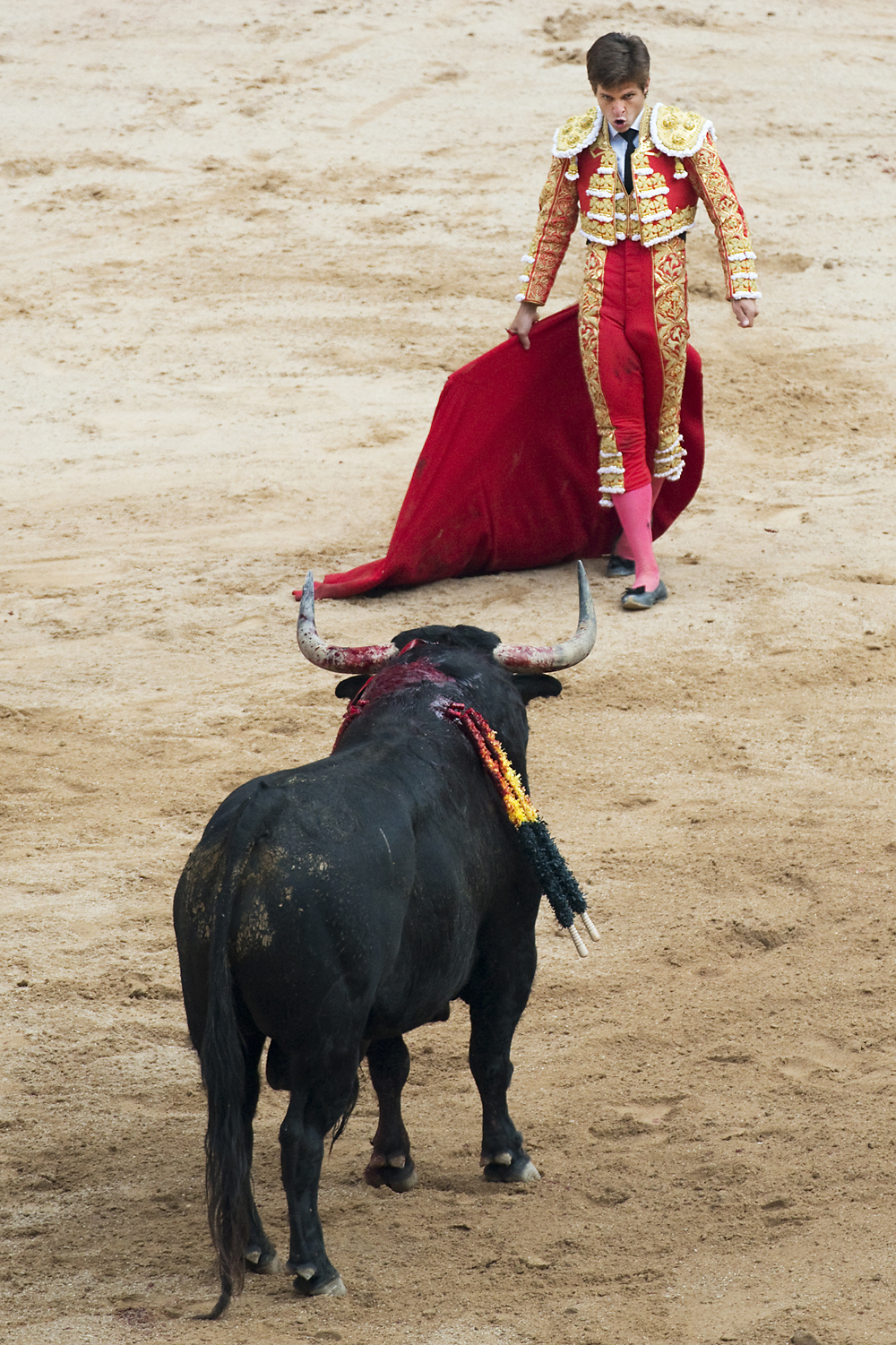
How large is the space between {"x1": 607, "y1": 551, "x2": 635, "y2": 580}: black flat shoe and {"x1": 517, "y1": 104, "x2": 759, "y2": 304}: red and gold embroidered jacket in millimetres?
1266

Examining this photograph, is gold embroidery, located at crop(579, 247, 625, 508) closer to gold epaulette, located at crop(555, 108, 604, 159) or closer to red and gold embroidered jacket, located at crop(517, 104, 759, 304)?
red and gold embroidered jacket, located at crop(517, 104, 759, 304)

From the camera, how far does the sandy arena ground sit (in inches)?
131

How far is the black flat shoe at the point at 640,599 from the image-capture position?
6.69 meters

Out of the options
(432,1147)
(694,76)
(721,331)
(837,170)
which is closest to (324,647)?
(432,1147)

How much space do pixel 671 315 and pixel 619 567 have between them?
1.14 m

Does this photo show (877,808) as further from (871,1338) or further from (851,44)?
(851,44)

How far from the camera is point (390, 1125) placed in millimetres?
3479

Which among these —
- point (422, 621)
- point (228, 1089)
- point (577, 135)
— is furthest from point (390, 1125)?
point (577, 135)

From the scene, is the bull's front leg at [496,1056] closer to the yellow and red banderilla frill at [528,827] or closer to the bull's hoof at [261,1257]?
the yellow and red banderilla frill at [528,827]

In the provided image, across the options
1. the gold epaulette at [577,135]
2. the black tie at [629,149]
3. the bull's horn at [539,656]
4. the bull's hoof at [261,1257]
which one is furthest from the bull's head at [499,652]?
the gold epaulette at [577,135]

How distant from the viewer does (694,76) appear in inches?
466

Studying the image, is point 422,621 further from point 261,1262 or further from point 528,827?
point 261,1262

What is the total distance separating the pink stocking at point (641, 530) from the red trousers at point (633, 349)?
1.9 inches

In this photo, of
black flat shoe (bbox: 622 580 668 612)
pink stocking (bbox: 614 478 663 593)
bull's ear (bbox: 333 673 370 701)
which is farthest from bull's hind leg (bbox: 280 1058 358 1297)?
pink stocking (bbox: 614 478 663 593)
